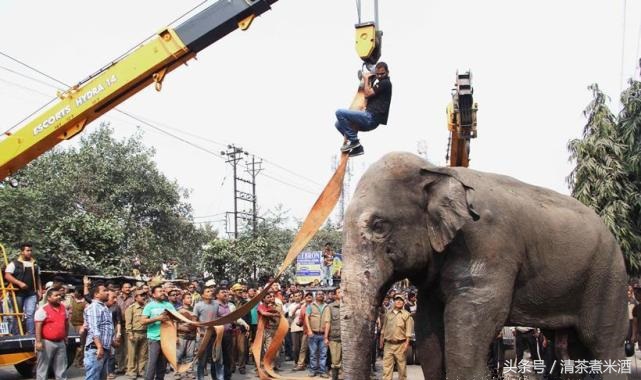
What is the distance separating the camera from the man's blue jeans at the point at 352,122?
6000mm

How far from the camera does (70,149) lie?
36344 millimetres

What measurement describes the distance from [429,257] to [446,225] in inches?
12.7

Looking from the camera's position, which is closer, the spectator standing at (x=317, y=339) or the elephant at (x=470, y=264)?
the elephant at (x=470, y=264)

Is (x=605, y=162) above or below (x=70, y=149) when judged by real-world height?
below

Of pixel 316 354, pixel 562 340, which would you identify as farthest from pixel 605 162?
pixel 562 340

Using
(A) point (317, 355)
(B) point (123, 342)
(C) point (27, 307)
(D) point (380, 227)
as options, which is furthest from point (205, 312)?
(D) point (380, 227)

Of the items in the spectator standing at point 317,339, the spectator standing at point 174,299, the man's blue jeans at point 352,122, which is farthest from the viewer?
the spectator standing at point 317,339

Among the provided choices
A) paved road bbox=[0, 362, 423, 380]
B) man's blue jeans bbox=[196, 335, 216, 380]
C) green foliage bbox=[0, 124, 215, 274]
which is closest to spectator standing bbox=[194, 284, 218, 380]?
man's blue jeans bbox=[196, 335, 216, 380]

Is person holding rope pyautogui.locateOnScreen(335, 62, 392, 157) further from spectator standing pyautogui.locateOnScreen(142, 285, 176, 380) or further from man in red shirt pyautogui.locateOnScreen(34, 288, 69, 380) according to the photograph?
man in red shirt pyautogui.locateOnScreen(34, 288, 69, 380)

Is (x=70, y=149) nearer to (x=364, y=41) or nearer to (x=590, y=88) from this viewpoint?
(x=590, y=88)

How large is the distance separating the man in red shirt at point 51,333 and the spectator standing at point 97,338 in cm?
95

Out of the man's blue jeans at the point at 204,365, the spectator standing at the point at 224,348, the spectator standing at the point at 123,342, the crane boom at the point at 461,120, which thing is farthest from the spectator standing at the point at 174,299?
the crane boom at the point at 461,120

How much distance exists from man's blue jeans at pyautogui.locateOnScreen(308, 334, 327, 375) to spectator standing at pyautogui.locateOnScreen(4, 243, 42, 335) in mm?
5835

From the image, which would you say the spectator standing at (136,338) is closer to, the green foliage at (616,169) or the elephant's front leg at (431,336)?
the elephant's front leg at (431,336)
